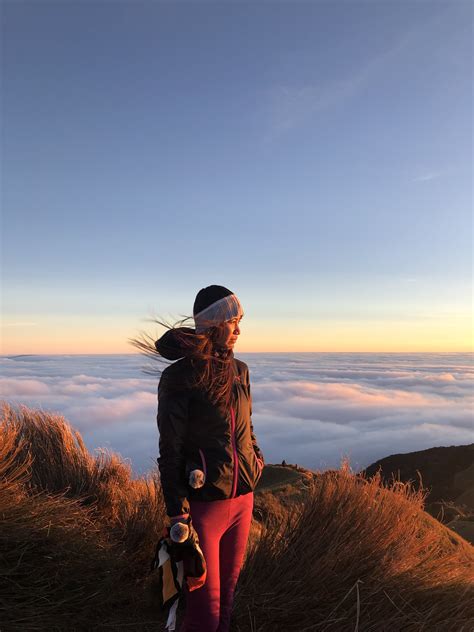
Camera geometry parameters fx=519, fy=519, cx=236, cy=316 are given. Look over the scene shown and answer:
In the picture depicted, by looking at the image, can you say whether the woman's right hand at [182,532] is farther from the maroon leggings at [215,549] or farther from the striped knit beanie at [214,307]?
the striped knit beanie at [214,307]

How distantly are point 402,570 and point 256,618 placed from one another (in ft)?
4.43

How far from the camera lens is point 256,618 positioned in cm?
391

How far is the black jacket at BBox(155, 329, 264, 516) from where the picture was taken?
2.69 metres

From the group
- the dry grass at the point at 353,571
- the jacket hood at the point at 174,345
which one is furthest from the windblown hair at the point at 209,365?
the dry grass at the point at 353,571

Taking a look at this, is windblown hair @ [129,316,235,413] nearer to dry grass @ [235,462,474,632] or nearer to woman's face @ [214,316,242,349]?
woman's face @ [214,316,242,349]

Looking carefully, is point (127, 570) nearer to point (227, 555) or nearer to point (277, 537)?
point (277, 537)

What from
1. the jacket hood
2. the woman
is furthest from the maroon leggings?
the jacket hood

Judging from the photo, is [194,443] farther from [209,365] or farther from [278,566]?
[278,566]

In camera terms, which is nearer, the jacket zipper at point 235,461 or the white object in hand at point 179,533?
the white object in hand at point 179,533

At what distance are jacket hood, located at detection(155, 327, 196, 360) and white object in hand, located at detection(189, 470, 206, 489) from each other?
0.64 m

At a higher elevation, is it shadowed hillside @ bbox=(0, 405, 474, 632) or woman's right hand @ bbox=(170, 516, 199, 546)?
woman's right hand @ bbox=(170, 516, 199, 546)

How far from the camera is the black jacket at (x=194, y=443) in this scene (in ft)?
8.82

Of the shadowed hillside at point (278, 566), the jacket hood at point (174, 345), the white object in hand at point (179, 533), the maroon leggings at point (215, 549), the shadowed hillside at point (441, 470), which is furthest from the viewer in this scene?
the shadowed hillside at point (441, 470)

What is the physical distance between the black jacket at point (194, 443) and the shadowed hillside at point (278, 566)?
5.04 ft
